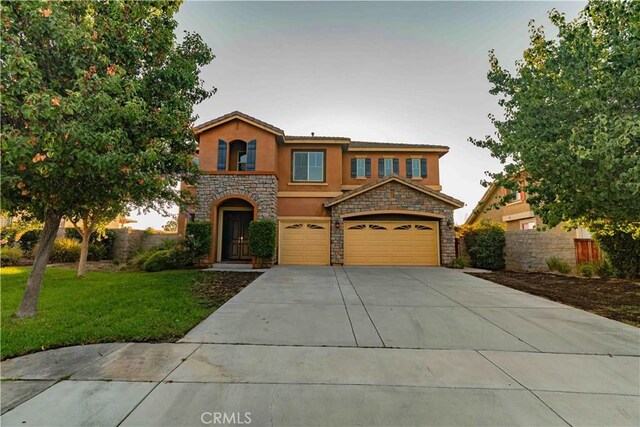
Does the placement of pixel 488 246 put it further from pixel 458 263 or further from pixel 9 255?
pixel 9 255

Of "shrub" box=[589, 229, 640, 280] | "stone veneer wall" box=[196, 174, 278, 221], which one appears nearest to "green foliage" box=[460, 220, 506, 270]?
"shrub" box=[589, 229, 640, 280]

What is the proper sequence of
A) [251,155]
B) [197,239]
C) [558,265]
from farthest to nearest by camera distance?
[251,155]
[197,239]
[558,265]

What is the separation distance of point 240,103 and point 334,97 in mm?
5120

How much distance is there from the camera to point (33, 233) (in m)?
15.1

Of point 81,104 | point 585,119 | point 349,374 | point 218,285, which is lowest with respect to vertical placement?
point 349,374

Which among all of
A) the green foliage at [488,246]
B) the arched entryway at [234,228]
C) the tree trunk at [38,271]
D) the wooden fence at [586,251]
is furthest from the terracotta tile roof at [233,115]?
the wooden fence at [586,251]

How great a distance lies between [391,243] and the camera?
47.8 feet

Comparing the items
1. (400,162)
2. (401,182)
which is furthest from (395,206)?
(400,162)

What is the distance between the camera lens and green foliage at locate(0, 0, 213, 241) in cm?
445

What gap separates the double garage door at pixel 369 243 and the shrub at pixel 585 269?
5632 millimetres

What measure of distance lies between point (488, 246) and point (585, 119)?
8881mm

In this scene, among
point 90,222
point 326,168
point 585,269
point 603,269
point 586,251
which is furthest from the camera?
point 326,168

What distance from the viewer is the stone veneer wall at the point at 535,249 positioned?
42.6 ft

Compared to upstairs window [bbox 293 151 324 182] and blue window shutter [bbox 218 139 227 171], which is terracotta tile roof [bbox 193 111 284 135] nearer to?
blue window shutter [bbox 218 139 227 171]
